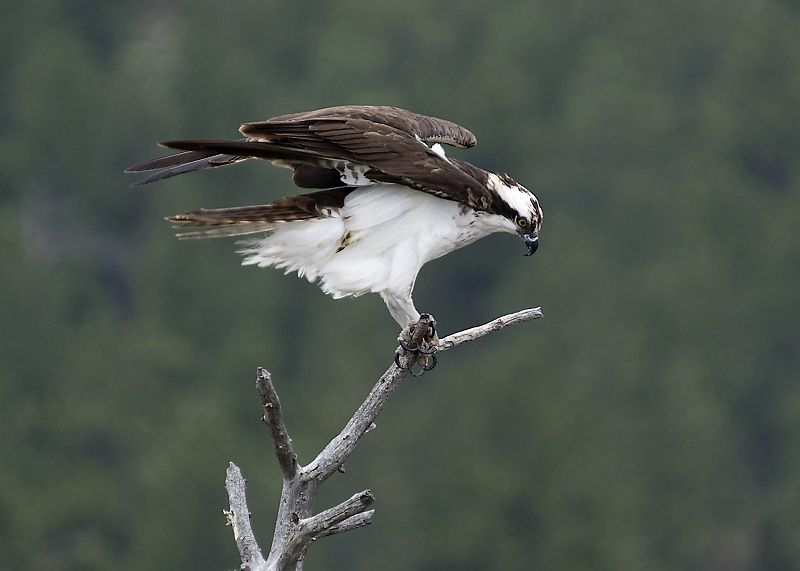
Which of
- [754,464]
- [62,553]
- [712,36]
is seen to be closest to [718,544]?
[754,464]

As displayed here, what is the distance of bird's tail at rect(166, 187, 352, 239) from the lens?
7.69 metres

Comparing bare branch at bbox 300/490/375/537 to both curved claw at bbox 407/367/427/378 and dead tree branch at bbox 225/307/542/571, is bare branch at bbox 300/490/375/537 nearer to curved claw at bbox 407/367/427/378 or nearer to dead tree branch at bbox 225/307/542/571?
dead tree branch at bbox 225/307/542/571

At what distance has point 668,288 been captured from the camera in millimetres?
44688

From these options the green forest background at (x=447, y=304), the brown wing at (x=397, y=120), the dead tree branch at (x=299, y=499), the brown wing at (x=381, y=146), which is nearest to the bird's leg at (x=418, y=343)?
the dead tree branch at (x=299, y=499)

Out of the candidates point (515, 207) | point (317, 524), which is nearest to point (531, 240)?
point (515, 207)

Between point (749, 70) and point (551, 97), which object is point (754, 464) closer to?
point (749, 70)

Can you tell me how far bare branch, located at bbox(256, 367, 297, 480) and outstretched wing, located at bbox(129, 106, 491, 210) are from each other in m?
1.08

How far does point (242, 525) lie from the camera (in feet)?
25.0

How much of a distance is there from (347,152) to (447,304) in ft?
140

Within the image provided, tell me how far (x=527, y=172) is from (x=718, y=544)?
1472cm

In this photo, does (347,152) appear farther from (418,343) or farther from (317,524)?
(317,524)

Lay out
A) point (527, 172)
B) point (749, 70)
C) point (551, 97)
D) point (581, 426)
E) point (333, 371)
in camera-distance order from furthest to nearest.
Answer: point (551, 97) → point (527, 172) → point (749, 70) → point (333, 371) → point (581, 426)

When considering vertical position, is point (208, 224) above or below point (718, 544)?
below

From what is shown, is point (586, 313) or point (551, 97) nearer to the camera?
point (586, 313)
